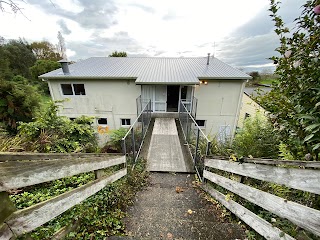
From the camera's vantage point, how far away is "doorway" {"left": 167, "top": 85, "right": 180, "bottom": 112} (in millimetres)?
11664

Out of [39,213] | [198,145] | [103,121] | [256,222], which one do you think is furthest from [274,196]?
[103,121]

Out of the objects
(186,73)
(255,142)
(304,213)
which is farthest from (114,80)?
(304,213)

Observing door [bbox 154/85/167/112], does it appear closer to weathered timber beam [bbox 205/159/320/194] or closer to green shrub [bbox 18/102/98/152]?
green shrub [bbox 18/102/98/152]

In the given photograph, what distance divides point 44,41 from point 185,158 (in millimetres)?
39244

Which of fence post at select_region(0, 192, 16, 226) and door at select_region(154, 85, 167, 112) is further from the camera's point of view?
door at select_region(154, 85, 167, 112)

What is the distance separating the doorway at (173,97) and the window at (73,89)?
624cm

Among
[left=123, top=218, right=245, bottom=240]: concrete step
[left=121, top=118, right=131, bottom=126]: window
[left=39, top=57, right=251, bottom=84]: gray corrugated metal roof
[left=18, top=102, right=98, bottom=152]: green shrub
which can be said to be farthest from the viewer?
[left=121, top=118, right=131, bottom=126]: window

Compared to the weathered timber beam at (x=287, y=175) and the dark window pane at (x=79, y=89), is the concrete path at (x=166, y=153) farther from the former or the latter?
the dark window pane at (x=79, y=89)

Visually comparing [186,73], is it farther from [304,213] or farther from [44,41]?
[44,41]

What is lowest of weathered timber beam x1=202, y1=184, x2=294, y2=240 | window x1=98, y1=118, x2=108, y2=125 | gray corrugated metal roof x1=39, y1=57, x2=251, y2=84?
window x1=98, y1=118, x2=108, y2=125

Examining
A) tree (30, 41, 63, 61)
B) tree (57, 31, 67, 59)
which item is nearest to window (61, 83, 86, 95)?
tree (30, 41, 63, 61)

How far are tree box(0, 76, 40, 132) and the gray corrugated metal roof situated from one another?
13.1 ft

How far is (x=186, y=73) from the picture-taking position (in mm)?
10562

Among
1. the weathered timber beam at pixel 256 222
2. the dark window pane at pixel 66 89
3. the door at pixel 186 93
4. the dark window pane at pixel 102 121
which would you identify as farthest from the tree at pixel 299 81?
the dark window pane at pixel 66 89
